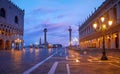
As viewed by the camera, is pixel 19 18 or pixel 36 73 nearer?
pixel 36 73

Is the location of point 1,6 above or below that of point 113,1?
above

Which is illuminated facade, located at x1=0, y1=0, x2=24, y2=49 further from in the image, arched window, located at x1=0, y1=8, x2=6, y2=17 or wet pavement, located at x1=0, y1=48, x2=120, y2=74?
wet pavement, located at x1=0, y1=48, x2=120, y2=74

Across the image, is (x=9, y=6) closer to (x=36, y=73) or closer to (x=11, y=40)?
(x=11, y=40)

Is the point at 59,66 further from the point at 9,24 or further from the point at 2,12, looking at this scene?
the point at 9,24

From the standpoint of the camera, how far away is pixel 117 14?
50.9 metres

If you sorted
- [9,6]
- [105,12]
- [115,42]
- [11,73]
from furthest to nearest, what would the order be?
[9,6] → [105,12] → [115,42] → [11,73]

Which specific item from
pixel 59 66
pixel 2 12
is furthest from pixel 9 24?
pixel 59 66

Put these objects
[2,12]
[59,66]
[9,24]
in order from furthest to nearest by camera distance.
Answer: [9,24]
[2,12]
[59,66]

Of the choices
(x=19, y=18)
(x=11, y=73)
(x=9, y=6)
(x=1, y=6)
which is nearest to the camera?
(x=11, y=73)

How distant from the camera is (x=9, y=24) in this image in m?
106

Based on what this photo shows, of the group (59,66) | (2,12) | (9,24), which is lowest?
(59,66)

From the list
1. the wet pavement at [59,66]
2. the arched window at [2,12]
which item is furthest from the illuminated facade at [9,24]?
the wet pavement at [59,66]

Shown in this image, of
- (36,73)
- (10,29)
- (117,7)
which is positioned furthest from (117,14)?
(10,29)

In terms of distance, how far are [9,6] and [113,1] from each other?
63.0 meters
